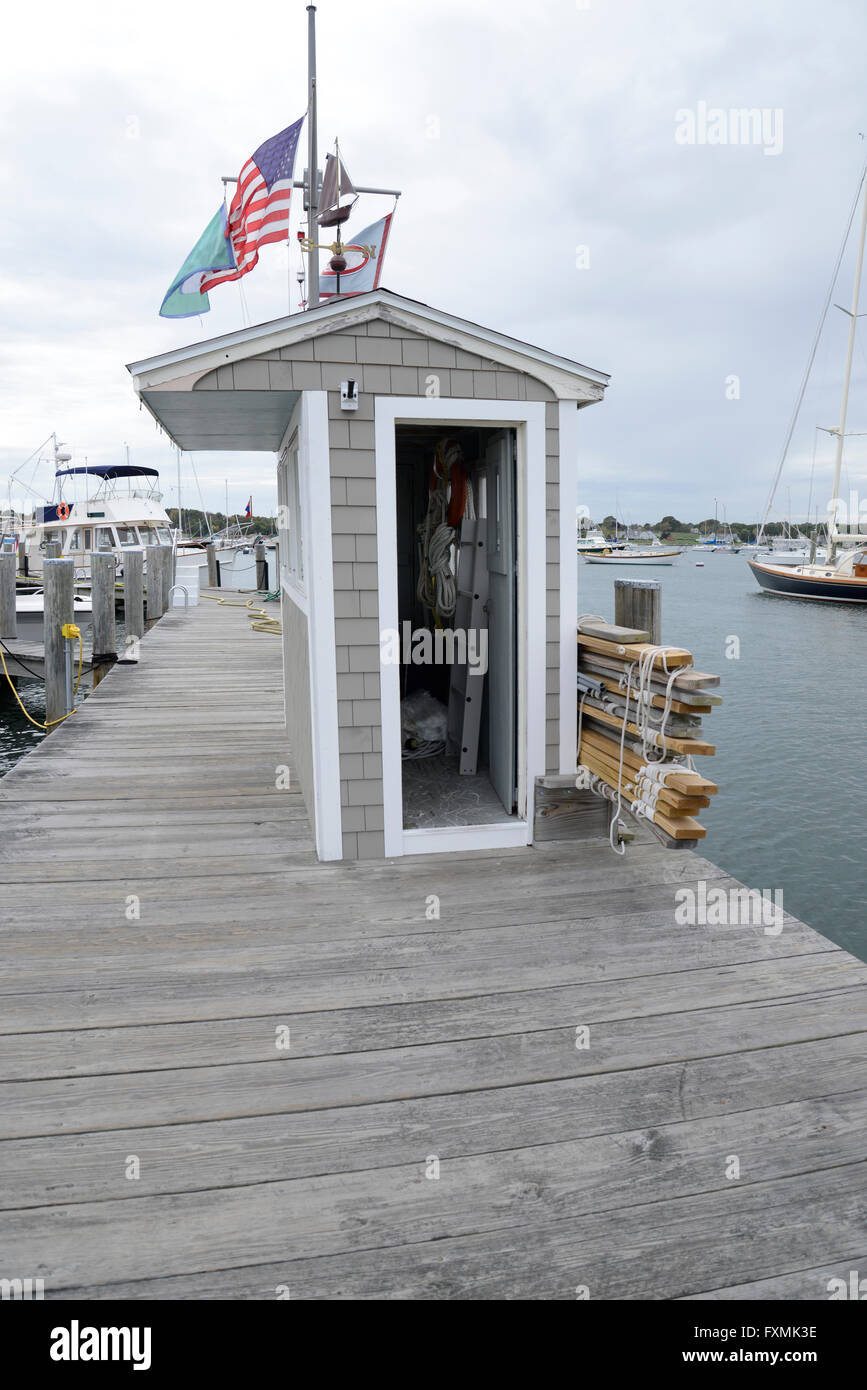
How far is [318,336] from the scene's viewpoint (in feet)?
13.3

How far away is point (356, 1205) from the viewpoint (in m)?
2.08

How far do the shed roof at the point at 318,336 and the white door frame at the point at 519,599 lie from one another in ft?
0.70

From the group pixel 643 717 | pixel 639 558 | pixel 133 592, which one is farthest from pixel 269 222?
pixel 639 558

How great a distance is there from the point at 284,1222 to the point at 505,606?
11.0 feet

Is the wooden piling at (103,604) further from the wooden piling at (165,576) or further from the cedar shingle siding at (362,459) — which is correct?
the cedar shingle siding at (362,459)

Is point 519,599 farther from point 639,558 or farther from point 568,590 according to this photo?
point 639,558

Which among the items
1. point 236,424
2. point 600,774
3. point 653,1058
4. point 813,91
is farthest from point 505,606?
point 813,91

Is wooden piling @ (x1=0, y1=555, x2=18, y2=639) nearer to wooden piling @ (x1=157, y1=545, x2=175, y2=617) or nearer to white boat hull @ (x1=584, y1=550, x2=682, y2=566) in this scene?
wooden piling @ (x1=157, y1=545, x2=175, y2=617)

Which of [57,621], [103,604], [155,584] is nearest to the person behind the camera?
[57,621]

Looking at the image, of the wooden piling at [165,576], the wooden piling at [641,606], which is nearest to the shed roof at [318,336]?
the wooden piling at [641,606]

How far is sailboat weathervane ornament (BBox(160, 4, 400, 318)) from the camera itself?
8.29 meters

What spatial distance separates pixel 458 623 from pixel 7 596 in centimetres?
842

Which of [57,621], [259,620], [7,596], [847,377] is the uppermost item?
[847,377]

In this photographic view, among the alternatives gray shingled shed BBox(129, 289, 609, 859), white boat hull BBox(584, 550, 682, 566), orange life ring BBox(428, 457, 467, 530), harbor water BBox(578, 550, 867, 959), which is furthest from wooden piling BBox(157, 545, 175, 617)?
white boat hull BBox(584, 550, 682, 566)
